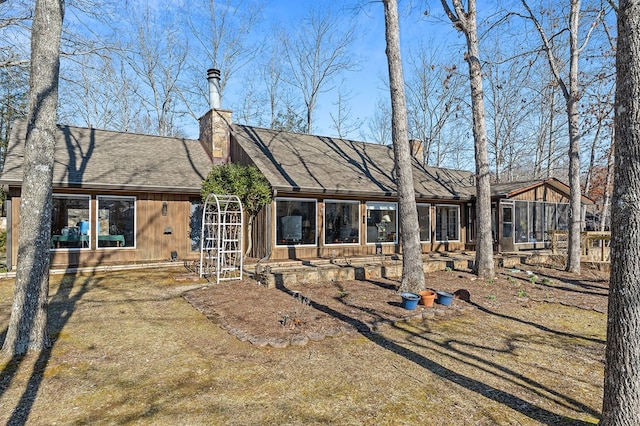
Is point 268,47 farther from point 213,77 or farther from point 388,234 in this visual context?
point 388,234

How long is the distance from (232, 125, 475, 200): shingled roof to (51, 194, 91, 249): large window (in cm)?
500

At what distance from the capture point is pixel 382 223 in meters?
14.0

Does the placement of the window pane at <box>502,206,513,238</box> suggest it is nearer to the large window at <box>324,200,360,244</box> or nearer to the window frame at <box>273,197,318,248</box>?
the large window at <box>324,200,360,244</box>

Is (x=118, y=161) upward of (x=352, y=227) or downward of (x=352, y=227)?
upward

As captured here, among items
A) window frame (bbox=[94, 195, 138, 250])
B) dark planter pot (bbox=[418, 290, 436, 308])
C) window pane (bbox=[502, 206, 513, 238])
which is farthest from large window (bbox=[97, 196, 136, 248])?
window pane (bbox=[502, 206, 513, 238])

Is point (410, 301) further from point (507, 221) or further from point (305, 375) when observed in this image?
point (507, 221)

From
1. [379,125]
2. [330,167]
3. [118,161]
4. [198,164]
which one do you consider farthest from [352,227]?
[379,125]

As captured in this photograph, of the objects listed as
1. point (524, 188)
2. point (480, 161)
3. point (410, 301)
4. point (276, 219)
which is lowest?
point (410, 301)

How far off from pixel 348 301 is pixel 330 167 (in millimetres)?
7677

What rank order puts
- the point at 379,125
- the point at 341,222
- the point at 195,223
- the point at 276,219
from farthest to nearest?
the point at 379,125 < the point at 341,222 < the point at 195,223 < the point at 276,219

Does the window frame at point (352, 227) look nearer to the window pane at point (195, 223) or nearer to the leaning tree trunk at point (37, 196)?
the window pane at point (195, 223)

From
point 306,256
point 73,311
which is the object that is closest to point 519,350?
point 73,311

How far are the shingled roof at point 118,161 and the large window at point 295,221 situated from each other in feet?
8.70

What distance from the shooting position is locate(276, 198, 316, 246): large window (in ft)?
38.8
